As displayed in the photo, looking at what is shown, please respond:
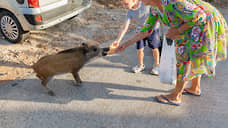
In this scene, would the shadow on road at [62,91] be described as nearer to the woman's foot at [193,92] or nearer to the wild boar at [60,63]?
the wild boar at [60,63]

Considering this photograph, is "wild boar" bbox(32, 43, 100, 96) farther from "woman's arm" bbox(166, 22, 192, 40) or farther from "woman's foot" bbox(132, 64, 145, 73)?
"woman's arm" bbox(166, 22, 192, 40)

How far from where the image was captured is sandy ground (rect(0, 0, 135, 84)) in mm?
4155

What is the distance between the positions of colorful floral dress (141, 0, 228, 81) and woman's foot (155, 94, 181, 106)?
486mm

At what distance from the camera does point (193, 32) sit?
2.46 m

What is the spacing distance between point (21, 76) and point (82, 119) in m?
1.72

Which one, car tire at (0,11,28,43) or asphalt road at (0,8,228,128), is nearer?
asphalt road at (0,8,228,128)

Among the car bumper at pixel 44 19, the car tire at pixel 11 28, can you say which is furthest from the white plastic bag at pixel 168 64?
the car tire at pixel 11 28

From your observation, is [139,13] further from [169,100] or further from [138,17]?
[169,100]

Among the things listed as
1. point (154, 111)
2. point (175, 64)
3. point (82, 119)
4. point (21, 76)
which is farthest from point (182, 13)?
point (21, 76)

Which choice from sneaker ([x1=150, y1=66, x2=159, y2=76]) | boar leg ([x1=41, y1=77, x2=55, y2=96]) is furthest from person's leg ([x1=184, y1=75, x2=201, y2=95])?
boar leg ([x1=41, y1=77, x2=55, y2=96])

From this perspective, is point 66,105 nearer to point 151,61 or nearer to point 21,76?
point 21,76

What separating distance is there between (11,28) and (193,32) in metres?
4.27

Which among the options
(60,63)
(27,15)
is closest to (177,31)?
(60,63)

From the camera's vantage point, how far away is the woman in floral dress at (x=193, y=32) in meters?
2.30
